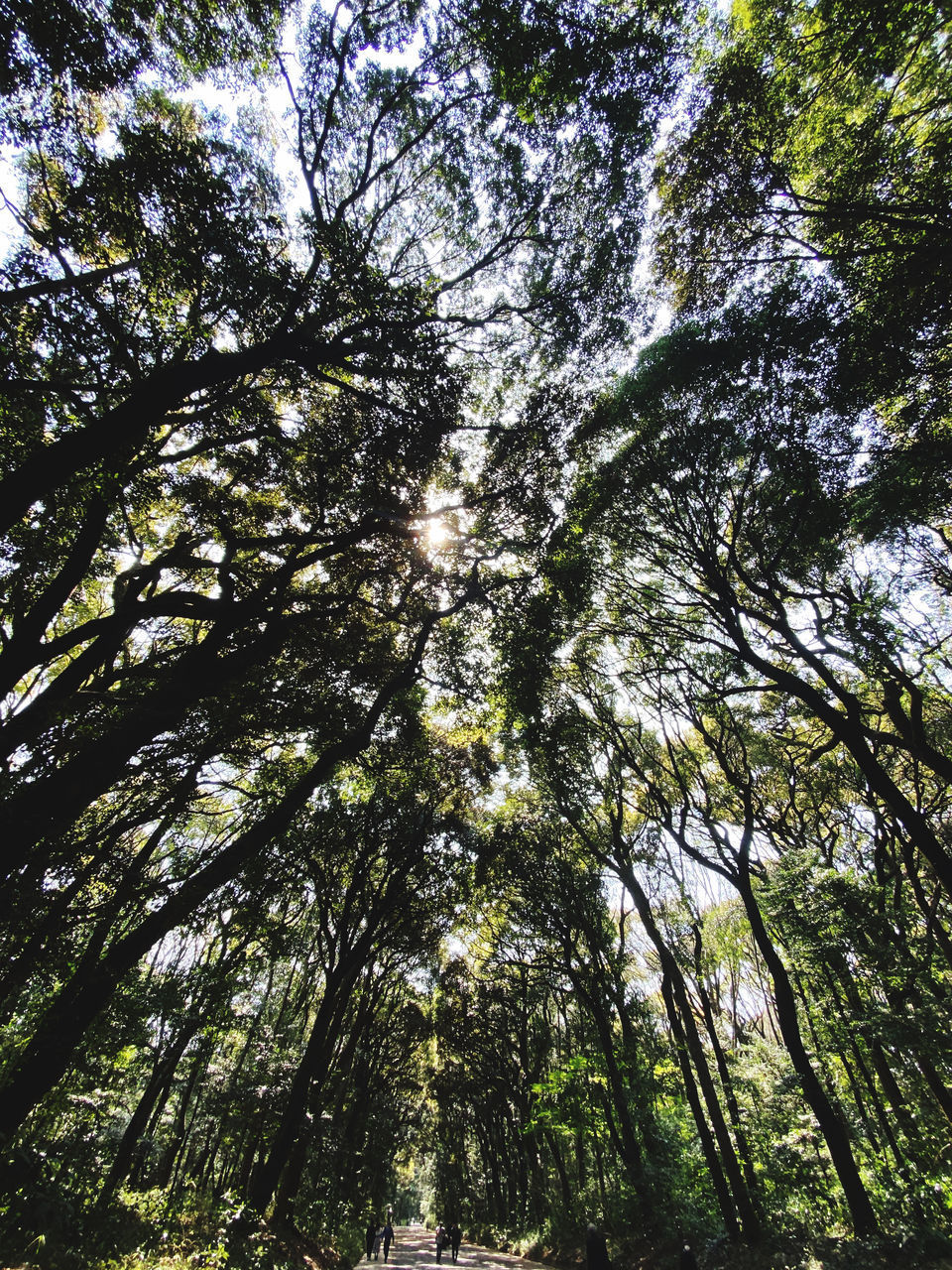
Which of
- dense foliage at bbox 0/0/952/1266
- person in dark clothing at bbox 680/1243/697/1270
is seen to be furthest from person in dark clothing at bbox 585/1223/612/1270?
dense foliage at bbox 0/0/952/1266

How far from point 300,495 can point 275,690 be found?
3757 mm

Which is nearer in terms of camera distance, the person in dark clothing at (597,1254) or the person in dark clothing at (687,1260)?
the person in dark clothing at (597,1254)

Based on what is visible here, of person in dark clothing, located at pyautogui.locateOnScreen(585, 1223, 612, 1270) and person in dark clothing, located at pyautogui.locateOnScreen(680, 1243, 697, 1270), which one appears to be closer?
person in dark clothing, located at pyautogui.locateOnScreen(585, 1223, 612, 1270)

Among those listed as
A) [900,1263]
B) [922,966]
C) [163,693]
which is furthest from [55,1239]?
[922,966]

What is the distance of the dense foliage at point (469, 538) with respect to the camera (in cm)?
609

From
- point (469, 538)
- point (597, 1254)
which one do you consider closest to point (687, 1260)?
point (597, 1254)

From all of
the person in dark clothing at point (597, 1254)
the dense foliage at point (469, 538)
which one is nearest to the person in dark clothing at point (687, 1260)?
the person in dark clothing at point (597, 1254)

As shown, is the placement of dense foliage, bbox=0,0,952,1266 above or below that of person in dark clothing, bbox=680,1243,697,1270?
above

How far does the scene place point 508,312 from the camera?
9.35m

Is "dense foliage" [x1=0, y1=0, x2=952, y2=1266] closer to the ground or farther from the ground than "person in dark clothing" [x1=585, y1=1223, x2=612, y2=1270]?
farther from the ground

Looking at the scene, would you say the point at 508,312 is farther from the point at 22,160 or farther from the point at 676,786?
the point at 676,786

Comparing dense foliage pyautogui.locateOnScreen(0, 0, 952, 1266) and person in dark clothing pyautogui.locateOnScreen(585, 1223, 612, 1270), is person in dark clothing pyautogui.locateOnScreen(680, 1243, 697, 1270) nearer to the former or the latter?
person in dark clothing pyautogui.locateOnScreen(585, 1223, 612, 1270)

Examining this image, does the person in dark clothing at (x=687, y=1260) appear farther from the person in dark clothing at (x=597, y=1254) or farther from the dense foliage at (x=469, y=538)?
the dense foliage at (x=469, y=538)

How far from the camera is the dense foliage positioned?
609 cm
